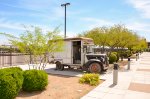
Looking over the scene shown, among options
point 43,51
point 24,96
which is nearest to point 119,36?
point 43,51

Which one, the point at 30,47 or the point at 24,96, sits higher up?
the point at 30,47

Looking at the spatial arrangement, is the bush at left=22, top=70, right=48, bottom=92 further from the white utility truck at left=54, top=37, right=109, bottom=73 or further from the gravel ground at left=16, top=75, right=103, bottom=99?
the white utility truck at left=54, top=37, right=109, bottom=73

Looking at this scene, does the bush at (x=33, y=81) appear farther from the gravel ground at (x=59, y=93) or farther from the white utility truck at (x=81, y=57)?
the white utility truck at (x=81, y=57)

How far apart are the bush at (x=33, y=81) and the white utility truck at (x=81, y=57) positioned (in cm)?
730

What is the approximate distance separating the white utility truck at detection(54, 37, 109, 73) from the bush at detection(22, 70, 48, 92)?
730 cm

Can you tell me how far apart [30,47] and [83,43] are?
5631mm

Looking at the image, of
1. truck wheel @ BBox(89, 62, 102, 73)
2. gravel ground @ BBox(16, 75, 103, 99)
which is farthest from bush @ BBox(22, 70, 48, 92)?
truck wheel @ BBox(89, 62, 102, 73)

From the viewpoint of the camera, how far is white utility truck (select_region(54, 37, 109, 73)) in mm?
15648

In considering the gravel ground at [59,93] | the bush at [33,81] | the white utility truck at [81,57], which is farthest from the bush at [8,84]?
the white utility truck at [81,57]

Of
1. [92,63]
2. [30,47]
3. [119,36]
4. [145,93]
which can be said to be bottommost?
[145,93]

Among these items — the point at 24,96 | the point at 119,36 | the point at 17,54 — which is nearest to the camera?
the point at 24,96

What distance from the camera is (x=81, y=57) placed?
15.9 meters

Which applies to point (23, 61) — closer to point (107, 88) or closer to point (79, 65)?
point (79, 65)

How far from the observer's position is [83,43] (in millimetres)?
15891
